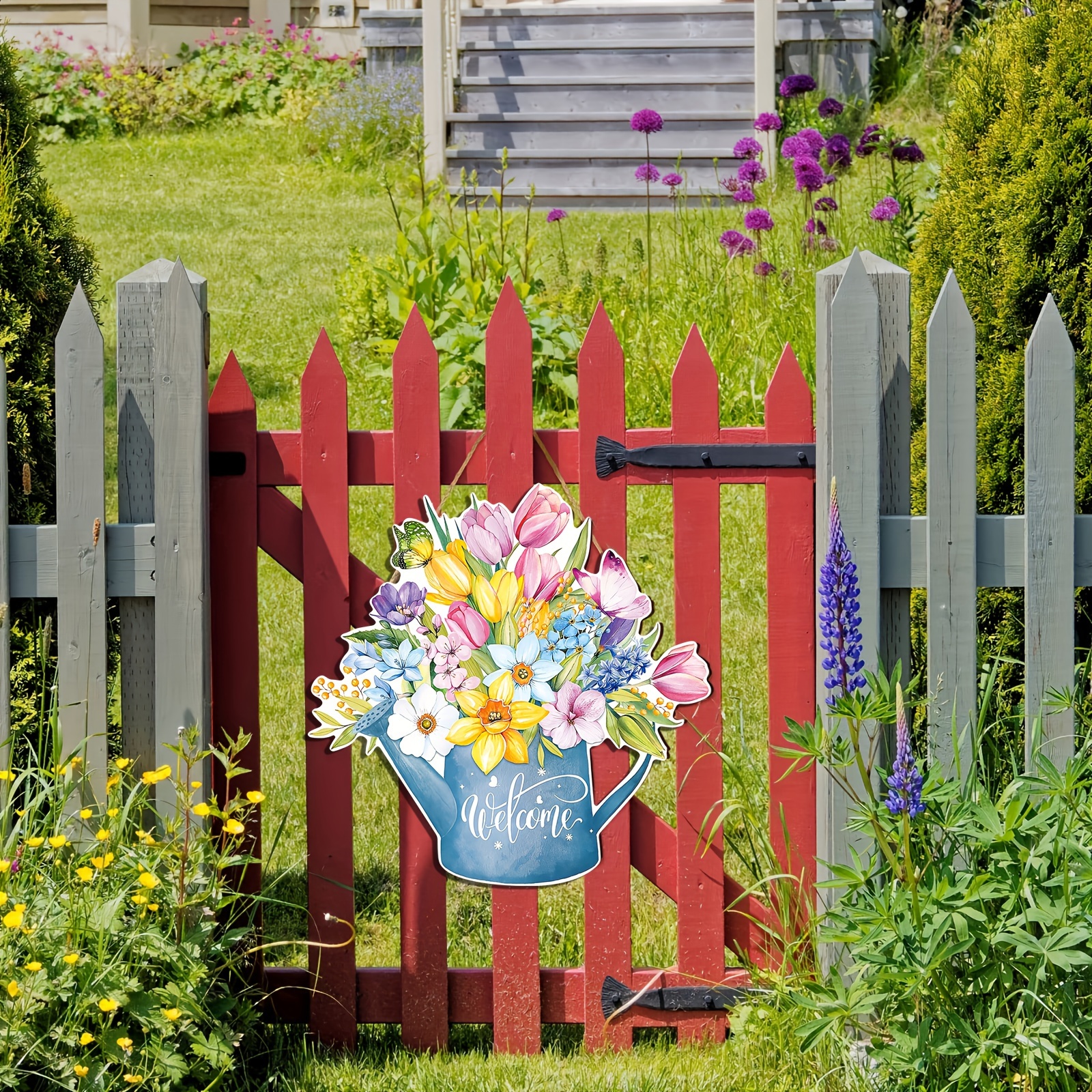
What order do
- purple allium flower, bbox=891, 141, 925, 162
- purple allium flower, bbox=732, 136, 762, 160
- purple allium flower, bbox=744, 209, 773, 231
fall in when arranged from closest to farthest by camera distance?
purple allium flower, bbox=891, 141, 925, 162 → purple allium flower, bbox=744, 209, 773, 231 → purple allium flower, bbox=732, 136, 762, 160

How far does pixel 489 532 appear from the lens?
2588 millimetres

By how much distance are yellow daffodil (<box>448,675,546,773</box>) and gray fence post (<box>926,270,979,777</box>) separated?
2.47 feet

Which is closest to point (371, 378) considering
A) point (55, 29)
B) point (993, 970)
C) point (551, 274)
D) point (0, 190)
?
point (551, 274)

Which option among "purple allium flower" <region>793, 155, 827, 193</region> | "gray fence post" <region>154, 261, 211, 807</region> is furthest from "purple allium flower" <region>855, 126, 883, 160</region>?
"gray fence post" <region>154, 261, 211, 807</region>

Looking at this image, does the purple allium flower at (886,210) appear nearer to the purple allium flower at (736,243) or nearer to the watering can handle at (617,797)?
the purple allium flower at (736,243)

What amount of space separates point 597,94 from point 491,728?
918cm

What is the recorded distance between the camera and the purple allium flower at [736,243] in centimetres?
587

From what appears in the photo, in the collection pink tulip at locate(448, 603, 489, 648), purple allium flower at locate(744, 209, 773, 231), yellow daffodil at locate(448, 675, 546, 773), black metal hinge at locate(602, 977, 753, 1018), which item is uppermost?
purple allium flower at locate(744, 209, 773, 231)

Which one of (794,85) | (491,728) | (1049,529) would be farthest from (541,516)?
(794,85)

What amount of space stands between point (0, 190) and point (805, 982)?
216 cm

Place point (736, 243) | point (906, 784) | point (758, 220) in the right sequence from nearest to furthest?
point (906, 784), point (758, 220), point (736, 243)

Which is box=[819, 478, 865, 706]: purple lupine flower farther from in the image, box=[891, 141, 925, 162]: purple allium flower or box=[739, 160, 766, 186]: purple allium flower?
box=[739, 160, 766, 186]: purple allium flower

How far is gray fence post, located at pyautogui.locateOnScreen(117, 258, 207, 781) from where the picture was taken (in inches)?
99.2

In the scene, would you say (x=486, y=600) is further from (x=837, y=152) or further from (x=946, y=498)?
(x=837, y=152)
